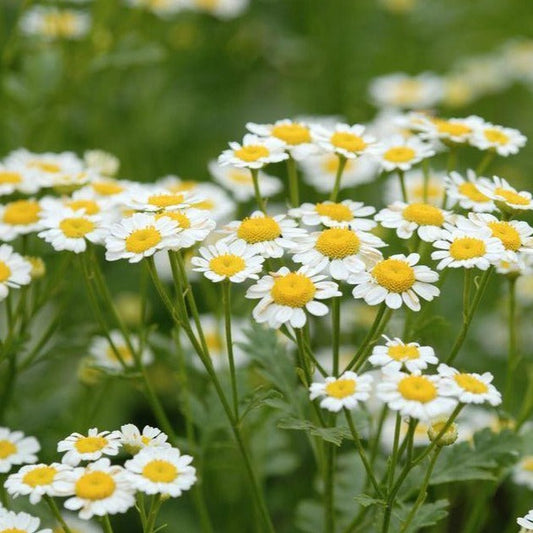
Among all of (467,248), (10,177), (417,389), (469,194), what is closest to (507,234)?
(467,248)

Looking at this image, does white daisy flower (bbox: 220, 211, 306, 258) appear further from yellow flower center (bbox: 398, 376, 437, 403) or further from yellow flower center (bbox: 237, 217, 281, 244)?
yellow flower center (bbox: 398, 376, 437, 403)

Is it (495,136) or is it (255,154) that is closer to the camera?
(255,154)

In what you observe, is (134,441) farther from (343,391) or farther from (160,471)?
(343,391)

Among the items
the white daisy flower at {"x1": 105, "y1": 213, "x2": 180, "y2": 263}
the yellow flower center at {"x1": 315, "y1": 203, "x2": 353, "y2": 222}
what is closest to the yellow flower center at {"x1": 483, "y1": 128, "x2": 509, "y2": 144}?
the yellow flower center at {"x1": 315, "y1": 203, "x2": 353, "y2": 222}

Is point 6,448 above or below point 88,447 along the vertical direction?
below

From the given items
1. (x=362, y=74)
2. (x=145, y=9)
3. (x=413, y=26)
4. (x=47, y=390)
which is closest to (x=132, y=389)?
(x=47, y=390)

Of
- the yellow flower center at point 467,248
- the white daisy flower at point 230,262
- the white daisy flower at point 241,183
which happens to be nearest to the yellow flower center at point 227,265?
the white daisy flower at point 230,262

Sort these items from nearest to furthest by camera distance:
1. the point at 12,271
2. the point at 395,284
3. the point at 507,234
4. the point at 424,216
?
the point at 395,284
the point at 507,234
the point at 424,216
the point at 12,271

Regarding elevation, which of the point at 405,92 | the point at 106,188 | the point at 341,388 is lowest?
the point at 405,92

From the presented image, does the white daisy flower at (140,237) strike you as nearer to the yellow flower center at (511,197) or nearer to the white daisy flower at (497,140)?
the yellow flower center at (511,197)
